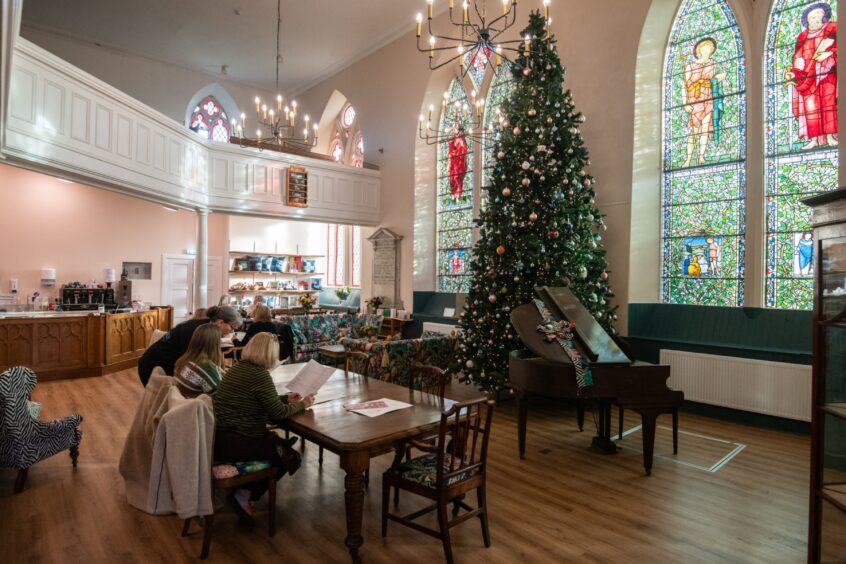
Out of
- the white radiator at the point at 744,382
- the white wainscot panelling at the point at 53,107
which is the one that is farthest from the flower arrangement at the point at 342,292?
the white radiator at the point at 744,382

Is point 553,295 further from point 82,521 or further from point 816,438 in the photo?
point 82,521

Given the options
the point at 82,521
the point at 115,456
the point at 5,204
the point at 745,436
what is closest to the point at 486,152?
the point at 745,436

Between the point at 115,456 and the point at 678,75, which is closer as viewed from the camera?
the point at 115,456

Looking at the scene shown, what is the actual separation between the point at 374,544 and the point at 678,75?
670 cm

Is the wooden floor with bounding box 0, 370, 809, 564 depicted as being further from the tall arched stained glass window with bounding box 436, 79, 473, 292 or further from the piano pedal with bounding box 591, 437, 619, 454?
the tall arched stained glass window with bounding box 436, 79, 473, 292

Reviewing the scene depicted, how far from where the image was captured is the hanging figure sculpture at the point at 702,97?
6.09 meters

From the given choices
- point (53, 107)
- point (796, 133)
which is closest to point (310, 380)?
point (53, 107)

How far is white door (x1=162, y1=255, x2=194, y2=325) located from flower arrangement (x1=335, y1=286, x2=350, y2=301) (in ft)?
11.2

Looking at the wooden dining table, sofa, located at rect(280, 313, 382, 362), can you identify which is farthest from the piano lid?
sofa, located at rect(280, 313, 382, 362)

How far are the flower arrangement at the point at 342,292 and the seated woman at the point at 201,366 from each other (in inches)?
338

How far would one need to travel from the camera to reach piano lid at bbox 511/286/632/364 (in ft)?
13.4

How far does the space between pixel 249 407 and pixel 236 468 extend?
0.37 meters

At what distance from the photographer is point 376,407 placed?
3188mm

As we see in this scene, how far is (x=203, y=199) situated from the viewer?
28.3 feet
